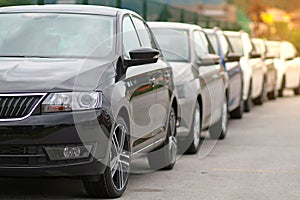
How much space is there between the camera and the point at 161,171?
32.8 feet

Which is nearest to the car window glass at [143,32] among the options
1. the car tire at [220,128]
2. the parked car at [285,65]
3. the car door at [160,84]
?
the car door at [160,84]

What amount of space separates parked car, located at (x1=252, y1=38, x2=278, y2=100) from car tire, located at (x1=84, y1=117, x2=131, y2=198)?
591 inches

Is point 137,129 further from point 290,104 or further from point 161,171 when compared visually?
point 290,104

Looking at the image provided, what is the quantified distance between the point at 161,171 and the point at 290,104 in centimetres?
1466

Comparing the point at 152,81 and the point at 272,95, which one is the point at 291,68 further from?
the point at 152,81

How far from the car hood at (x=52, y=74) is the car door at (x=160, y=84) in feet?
4.44

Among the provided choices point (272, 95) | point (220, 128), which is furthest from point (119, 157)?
point (272, 95)

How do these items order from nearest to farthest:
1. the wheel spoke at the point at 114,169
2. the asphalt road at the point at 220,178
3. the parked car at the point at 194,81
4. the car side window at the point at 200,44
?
1. the wheel spoke at the point at 114,169
2. the asphalt road at the point at 220,178
3. the parked car at the point at 194,81
4. the car side window at the point at 200,44

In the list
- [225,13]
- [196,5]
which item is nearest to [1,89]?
[196,5]

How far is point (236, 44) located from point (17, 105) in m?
13.0

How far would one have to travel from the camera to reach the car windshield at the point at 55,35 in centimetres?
836

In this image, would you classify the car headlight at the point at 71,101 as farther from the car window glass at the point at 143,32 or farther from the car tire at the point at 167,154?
the car tire at the point at 167,154

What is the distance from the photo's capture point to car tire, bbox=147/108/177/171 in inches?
388

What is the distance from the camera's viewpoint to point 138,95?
334 inches
